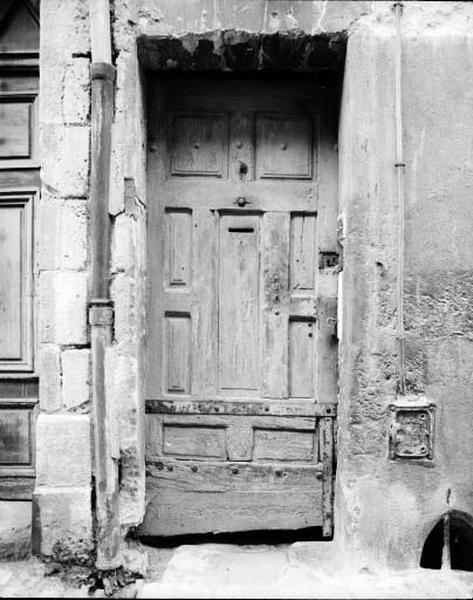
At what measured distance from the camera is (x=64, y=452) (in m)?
2.94

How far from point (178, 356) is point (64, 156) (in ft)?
3.94

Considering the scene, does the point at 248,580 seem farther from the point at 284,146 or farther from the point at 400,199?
the point at 284,146

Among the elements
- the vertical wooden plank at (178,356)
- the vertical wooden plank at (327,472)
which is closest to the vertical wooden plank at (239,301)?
the vertical wooden plank at (178,356)

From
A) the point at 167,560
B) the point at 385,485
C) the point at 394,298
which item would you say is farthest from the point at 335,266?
the point at 167,560

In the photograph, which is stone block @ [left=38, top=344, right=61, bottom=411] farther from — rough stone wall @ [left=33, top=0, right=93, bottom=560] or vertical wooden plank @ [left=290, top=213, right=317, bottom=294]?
vertical wooden plank @ [left=290, top=213, right=317, bottom=294]

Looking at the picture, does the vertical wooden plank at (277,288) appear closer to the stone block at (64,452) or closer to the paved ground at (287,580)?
the paved ground at (287,580)

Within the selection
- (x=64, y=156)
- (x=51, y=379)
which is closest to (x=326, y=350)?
(x=51, y=379)

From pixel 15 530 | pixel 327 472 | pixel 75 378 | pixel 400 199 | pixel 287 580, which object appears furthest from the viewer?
pixel 327 472

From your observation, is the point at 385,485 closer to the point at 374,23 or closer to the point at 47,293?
the point at 47,293

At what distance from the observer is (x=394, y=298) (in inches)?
114

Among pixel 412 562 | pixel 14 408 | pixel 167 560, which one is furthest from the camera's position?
pixel 14 408

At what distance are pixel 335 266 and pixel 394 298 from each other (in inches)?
18.3

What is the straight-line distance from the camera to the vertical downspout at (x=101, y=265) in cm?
287

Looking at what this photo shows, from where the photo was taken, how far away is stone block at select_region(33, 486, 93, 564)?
2.91m
